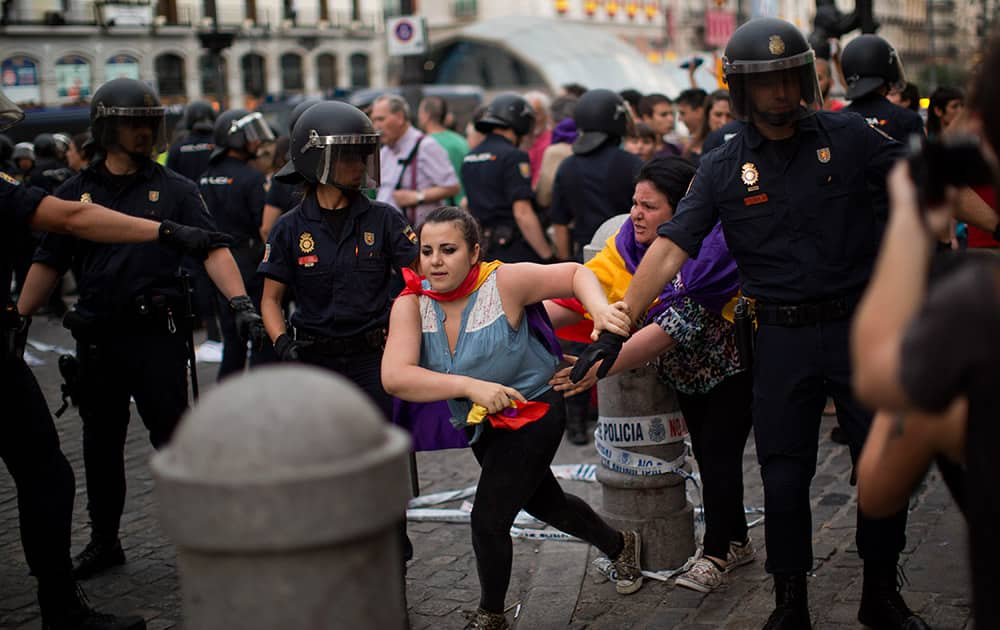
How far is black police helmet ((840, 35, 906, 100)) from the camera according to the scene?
773cm

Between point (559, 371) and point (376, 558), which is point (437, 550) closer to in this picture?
point (559, 371)

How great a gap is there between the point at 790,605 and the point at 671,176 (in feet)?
5.99

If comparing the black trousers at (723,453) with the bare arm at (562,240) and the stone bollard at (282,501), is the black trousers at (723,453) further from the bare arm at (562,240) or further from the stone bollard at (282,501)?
the bare arm at (562,240)

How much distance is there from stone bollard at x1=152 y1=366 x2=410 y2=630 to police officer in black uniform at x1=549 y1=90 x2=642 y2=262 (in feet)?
21.1

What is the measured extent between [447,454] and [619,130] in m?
2.48

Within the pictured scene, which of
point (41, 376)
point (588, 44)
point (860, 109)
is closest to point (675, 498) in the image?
point (860, 109)

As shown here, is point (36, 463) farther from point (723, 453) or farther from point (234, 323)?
point (234, 323)

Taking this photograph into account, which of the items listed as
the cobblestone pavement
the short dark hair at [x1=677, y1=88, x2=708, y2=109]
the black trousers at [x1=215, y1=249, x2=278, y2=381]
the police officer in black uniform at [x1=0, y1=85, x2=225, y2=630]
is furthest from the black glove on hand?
the short dark hair at [x1=677, y1=88, x2=708, y2=109]

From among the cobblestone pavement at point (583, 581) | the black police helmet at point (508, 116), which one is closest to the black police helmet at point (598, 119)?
the black police helmet at point (508, 116)

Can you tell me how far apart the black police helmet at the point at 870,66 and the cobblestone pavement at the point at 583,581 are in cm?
242

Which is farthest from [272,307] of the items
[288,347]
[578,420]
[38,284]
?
[578,420]

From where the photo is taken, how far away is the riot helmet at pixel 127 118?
5.84m

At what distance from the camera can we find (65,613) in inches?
191

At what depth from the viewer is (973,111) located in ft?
8.11
